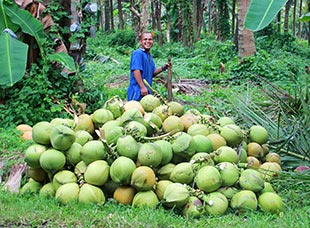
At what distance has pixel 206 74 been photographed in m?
10.7

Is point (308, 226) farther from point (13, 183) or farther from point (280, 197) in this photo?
point (13, 183)

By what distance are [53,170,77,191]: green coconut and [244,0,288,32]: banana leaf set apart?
172cm

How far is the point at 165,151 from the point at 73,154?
0.73 m

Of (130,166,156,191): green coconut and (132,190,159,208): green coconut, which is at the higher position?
(130,166,156,191): green coconut

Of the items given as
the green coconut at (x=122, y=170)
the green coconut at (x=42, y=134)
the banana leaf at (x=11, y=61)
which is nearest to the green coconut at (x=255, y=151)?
the green coconut at (x=122, y=170)

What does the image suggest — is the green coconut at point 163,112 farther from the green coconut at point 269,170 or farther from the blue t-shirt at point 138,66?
the blue t-shirt at point 138,66

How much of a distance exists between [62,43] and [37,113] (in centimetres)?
112

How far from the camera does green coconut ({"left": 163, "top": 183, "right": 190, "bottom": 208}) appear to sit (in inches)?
124

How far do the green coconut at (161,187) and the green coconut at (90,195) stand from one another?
413 millimetres

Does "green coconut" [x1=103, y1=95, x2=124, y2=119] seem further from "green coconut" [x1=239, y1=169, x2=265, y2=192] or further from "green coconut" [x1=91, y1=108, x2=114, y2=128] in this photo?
"green coconut" [x1=239, y1=169, x2=265, y2=192]

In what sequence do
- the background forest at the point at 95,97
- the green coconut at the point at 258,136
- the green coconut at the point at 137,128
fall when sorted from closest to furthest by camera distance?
1. the background forest at the point at 95,97
2. the green coconut at the point at 137,128
3. the green coconut at the point at 258,136

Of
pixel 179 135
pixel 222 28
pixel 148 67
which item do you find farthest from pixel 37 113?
pixel 222 28

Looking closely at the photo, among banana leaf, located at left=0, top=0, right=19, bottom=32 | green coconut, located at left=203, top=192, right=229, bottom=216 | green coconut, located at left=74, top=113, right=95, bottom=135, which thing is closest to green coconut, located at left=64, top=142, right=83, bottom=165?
green coconut, located at left=74, top=113, right=95, bottom=135

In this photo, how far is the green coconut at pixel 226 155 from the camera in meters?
3.50
